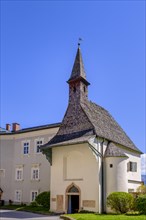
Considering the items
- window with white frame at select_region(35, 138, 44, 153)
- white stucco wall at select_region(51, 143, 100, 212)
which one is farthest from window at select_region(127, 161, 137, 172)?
window with white frame at select_region(35, 138, 44, 153)

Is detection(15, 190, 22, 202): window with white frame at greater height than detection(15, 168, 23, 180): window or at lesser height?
lesser

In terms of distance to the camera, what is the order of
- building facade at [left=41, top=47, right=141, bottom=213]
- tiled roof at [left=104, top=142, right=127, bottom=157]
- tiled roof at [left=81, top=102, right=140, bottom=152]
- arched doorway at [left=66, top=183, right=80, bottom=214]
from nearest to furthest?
building facade at [left=41, top=47, right=141, bottom=213]
tiled roof at [left=104, top=142, right=127, bottom=157]
arched doorway at [left=66, top=183, right=80, bottom=214]
tiled roof at [left=81, top=102, right=140, bottom=152]

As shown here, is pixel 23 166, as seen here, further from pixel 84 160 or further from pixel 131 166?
pixel 131 166

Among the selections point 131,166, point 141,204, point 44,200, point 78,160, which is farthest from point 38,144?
point 141,204

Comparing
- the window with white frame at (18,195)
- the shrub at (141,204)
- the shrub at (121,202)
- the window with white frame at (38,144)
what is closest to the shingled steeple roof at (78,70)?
the window with white frame at (38,144)

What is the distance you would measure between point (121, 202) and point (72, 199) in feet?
17.7

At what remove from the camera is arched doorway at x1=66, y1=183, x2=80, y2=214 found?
27741 millimetres

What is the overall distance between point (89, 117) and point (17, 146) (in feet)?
44.8

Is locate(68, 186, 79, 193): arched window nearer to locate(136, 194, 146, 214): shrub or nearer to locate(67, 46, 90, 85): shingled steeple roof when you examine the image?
locate(136, 194, 146, 214): shrub

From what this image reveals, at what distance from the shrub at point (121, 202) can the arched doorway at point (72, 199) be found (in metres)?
3.41

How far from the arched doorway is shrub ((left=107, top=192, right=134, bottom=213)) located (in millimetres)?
Answer: 3414

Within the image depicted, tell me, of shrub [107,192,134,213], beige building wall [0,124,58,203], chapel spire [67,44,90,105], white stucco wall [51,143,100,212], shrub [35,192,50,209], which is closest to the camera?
shrub [107,192,134,213]

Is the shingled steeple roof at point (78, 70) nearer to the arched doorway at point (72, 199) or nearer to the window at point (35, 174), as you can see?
the arched doorway at point (72, 199)

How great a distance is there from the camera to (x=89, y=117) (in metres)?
29.8
